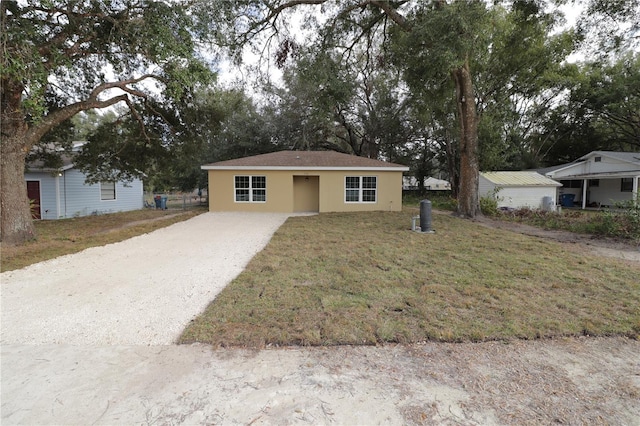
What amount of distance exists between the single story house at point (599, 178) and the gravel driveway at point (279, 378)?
2048cm

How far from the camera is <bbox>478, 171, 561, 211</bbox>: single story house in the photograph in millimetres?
15383

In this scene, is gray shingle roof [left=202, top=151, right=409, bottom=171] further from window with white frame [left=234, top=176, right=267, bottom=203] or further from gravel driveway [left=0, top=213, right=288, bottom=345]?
gravel driveway [left=0, top=213, right=288, bottom=345]

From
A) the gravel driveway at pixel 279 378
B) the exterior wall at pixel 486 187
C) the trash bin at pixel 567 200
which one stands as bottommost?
the gravel driveway at pixel 279 378

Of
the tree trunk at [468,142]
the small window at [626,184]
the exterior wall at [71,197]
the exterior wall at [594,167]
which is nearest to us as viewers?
the tree trunk at [468,142]

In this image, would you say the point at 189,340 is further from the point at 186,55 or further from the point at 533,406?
the point at 186,55

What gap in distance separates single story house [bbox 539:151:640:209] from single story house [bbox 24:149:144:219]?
2688 centimetres

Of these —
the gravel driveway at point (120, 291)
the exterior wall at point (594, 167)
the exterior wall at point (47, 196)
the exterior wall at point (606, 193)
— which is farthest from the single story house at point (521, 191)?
the exterior wall at point (47, 196)

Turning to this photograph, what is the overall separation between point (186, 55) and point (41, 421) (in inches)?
277

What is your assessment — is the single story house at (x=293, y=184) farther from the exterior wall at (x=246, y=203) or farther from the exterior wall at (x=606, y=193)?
the exterior wall at (x=606, y=193)

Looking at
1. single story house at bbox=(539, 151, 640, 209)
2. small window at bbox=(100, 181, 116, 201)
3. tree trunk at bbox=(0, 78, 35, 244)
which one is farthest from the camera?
single story house at bbox=(539, 151, 640, 209)

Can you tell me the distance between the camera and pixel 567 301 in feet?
12.5

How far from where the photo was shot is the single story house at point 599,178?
17464mm

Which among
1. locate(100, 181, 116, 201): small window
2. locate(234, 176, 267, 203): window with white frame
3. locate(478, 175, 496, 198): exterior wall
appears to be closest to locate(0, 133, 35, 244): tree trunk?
locate(234, 176, 267, 203): window with white frame

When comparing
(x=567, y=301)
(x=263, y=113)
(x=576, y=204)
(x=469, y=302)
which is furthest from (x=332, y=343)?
(x=576, y=204)
